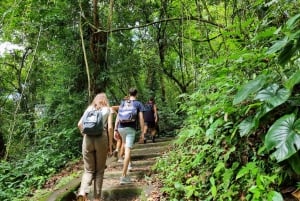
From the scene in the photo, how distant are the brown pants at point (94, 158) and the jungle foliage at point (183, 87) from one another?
2.81 ft

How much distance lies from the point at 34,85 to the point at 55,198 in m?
9.70

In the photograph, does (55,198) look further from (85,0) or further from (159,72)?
(159,72)

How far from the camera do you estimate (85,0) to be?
1100 cm

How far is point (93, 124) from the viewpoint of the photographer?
528cm

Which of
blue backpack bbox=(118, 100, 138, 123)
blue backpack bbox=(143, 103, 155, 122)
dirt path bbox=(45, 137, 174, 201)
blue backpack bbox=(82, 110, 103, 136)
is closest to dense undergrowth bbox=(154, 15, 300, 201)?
dirt path bbox=(45, 137, 174, 201)

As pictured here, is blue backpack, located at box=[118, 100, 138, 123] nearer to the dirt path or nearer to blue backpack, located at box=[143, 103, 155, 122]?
the dirt path

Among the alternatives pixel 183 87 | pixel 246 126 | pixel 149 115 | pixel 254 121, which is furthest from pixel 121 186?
pixel 183 87

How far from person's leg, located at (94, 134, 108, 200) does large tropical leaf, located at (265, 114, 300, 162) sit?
3086mm

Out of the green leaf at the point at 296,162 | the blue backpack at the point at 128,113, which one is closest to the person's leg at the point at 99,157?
the blue backpack at the point at 128,113

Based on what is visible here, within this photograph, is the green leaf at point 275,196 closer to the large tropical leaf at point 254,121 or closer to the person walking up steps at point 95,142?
the large tropical leaf at point 254,121

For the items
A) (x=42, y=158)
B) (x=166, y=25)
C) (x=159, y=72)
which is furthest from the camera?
(x=159, y=72)

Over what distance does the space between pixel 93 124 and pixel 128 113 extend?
141 cm

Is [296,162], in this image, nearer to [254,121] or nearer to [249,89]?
[254,121]

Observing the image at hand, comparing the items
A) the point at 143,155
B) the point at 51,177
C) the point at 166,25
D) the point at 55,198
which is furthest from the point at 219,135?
the point at 166,25
